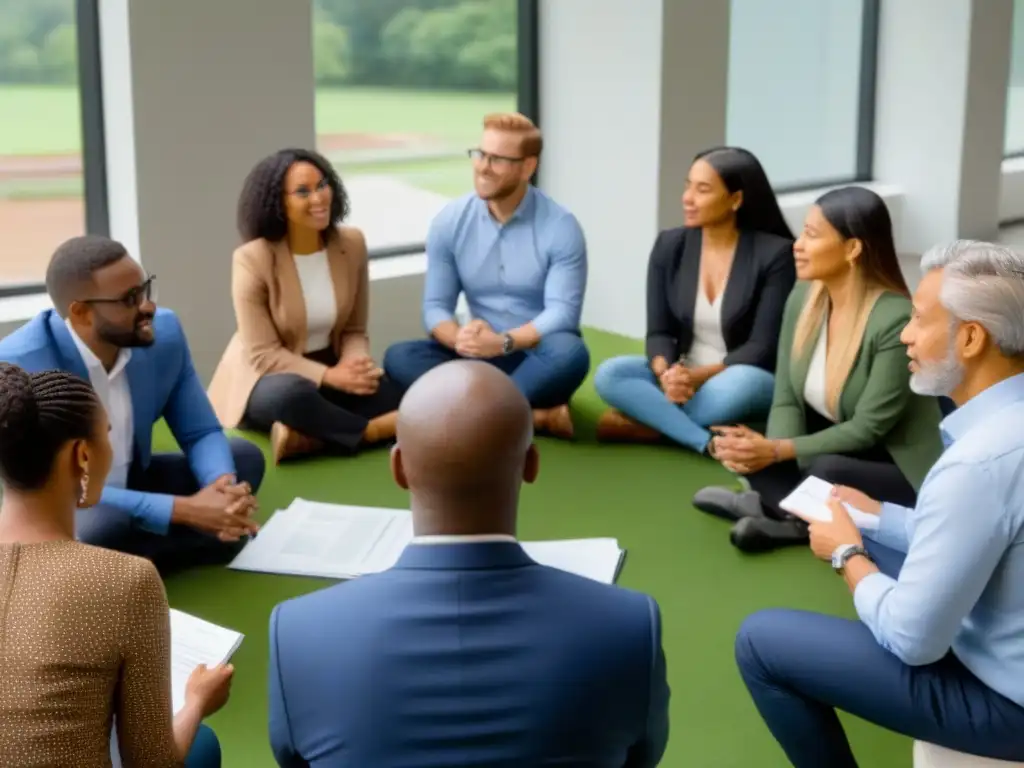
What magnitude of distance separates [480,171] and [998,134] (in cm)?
527

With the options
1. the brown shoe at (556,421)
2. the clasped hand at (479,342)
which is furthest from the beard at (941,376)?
the brown shoe at (556,421)

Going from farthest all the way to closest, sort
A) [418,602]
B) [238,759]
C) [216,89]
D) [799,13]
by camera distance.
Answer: [799,13], [216,89], [238,759], [418,602]

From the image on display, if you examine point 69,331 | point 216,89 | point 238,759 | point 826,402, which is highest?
point 216,89

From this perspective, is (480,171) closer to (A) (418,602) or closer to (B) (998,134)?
(A) (418,602)

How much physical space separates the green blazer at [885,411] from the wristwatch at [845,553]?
1.26m

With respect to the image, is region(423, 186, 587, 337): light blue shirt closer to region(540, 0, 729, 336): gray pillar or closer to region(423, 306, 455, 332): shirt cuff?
region(423, 306, 455, 332): shirt cuff

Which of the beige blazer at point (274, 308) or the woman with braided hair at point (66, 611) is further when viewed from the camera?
the beige blazer at point (274, 308)

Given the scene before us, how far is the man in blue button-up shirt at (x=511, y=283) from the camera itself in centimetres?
503

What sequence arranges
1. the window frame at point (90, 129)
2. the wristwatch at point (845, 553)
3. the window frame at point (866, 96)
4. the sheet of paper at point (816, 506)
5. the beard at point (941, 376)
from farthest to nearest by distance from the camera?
the window frame at point (866, 96) < the window frame at point (90, 129) < the sheet of paper at point (816, 506) < the wristwatch at point (845, 553) < the beard at point (941, 376)

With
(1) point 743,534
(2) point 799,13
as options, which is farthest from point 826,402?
(2) point 799,13

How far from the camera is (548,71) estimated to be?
713cm

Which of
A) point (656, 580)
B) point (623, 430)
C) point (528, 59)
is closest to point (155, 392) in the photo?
point (656, 580)

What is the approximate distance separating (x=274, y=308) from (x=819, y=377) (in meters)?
1.90

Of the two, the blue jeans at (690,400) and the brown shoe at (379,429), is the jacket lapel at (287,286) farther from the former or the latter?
the blue jeans at (690,400)
